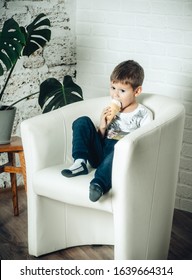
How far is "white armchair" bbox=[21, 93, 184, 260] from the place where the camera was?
233 centimetres

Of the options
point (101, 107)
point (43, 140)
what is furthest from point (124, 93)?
point (43, 140)

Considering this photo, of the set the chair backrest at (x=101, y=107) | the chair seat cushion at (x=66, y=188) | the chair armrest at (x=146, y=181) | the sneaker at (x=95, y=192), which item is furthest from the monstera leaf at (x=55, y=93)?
the sneaker at (x=95, y=192)

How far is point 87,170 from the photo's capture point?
2.57 m

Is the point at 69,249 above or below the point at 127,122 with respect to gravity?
below

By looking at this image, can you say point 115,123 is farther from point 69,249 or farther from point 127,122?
point 69,249

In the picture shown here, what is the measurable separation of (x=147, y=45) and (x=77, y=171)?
1174 millimetres

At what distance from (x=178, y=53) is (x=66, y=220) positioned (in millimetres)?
1192

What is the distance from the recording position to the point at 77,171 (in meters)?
2.52

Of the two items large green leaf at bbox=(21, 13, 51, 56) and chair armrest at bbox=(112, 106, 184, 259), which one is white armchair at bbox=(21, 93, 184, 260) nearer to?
chair armrest at bbox=(112, 106, 184, 259)

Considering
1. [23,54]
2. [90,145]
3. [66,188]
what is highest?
[23,54]

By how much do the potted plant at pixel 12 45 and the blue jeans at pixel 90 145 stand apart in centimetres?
55

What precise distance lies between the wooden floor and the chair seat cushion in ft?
1.28

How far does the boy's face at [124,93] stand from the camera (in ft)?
8.96
